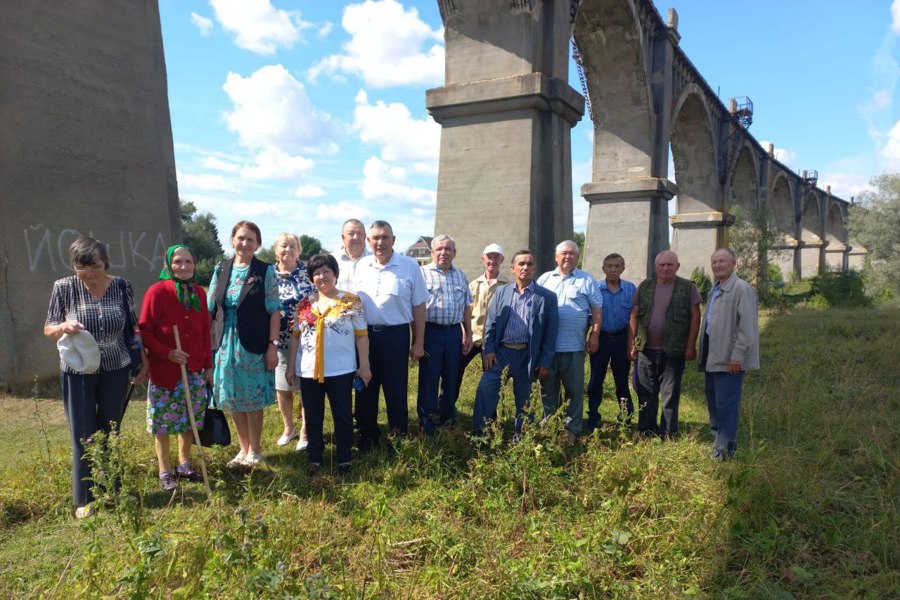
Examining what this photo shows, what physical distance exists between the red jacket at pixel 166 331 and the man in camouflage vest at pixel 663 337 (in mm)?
3399

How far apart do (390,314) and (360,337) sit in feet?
1.02

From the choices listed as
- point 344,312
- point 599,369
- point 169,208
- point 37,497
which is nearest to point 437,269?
point 344,312

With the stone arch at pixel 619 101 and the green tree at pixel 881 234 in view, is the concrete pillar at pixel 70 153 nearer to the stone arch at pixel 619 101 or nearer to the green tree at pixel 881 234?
the stone arch at pixel 619 101

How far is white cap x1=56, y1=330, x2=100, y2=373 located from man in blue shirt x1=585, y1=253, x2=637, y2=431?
3.88 meters

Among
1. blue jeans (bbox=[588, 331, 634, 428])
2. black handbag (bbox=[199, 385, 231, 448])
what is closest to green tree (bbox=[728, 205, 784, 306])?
blue jeans (bbox=[588, 331, 634, 428])

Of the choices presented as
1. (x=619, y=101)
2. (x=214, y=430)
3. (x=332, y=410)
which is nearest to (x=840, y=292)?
(x=619, y=101)

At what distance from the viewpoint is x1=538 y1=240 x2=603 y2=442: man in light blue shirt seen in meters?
4.50

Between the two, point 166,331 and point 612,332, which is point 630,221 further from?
point 166,331

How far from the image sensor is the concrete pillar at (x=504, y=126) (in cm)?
668

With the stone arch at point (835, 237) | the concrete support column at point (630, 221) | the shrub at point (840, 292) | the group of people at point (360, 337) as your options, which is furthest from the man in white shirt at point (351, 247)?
the stone arch at point (835, 237)

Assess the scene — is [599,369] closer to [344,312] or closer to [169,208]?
[344,312]

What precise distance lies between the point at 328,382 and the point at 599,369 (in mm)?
2621

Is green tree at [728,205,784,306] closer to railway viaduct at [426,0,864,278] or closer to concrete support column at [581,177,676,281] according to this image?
railway viaduct at [426,0,864,278]

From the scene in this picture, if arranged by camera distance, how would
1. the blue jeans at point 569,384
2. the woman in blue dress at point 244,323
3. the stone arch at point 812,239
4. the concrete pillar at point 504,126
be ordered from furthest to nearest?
the stone arch at point 812,239, the concrete pillar at point 504,126, the blue jeans at point 569,384, the woman in blue dress at point 244,323
